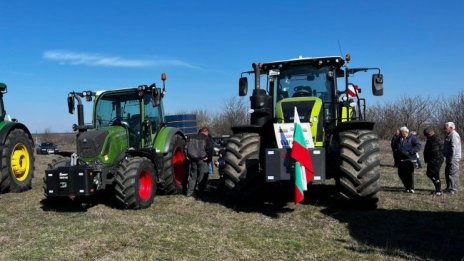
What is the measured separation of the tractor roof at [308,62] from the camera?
825 cm

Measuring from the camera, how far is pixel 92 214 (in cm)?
750

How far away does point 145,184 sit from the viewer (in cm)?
830

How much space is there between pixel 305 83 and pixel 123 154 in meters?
3.75

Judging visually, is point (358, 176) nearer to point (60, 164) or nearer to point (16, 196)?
point (60, 164)

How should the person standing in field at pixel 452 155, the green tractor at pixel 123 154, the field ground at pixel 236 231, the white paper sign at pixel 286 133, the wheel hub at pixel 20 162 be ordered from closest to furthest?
1. the field ground at pixel 236 231
2. the white paper sign at pixel 286 133
3. the green tractor at pixel 123 154
4. the person standing in field at pixel 452 155
5. the wheel hub at pixel 20 162

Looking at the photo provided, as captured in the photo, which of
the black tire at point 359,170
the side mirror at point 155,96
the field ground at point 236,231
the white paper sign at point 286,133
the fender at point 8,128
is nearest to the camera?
the field ground at point 236,231

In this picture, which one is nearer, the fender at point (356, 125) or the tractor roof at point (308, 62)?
the fender at point (356, 125)

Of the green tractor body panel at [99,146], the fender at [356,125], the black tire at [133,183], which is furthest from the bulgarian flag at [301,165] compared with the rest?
the green tractor body panel at [99,146]

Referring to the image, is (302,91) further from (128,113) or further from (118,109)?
(118,109)

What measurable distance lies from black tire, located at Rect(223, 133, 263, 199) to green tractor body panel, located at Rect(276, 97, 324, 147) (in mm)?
669

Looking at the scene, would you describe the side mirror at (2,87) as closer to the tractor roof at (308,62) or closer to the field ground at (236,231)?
the field ground at (236,231)

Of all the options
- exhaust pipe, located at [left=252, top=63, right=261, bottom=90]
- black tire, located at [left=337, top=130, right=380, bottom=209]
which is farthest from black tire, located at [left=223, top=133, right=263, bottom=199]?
black tire, located at [left=337, top=130, right=380, bottom=209]

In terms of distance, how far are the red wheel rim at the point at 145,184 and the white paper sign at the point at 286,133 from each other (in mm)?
2504

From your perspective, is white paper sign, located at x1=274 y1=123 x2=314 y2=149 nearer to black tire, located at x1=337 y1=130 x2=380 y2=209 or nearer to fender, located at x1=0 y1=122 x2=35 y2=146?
black tire, located at x1=337 y1=130 x2=380 y2=209
